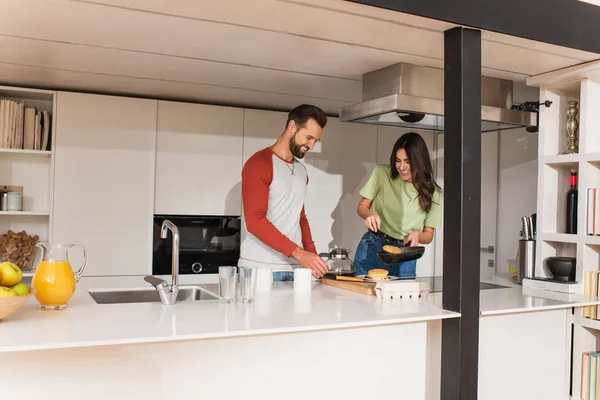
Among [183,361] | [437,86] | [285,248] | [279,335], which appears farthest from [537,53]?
[183,361]

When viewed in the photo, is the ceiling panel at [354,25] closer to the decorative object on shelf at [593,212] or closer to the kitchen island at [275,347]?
the decorative object on shelf at [593,212]

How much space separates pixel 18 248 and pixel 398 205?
7.94 ft

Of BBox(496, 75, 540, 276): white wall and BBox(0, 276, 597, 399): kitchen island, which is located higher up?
BBox(496, 75, 540, 276): white wall

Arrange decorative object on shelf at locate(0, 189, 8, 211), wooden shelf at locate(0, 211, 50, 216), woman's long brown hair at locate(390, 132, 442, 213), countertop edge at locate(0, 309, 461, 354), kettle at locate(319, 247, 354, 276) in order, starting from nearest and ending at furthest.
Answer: countertop edge at locate(0, 309, 461, 354), kettle at locate(319, 247, 354, 276), woman's long brown hair at locate(390, 132, 442, 213), wooden shelf at locate(0, 211, 50, 216), decorative object on shelf at locate(0, 189, 8, 211)

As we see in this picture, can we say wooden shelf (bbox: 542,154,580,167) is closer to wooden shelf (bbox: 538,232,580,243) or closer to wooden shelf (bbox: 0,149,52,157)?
wooden shelf (bbox: 538,232,580,243)

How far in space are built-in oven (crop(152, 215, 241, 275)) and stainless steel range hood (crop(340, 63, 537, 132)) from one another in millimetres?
1470

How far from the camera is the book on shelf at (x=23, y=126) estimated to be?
11.8 feet

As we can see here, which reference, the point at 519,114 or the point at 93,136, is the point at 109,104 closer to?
the point at 93,136

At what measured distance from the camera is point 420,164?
10.1 ft

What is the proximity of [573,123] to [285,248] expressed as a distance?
5.13 ft

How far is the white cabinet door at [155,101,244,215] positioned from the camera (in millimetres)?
3902

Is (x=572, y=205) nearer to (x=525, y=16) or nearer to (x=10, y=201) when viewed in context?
(x=525, y=16)

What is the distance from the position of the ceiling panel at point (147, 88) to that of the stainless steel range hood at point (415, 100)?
2.99ft

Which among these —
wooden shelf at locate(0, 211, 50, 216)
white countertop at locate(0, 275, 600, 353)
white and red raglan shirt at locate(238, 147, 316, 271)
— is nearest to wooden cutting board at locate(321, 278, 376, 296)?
white countertop at locate(0, 275, 600, 353)
